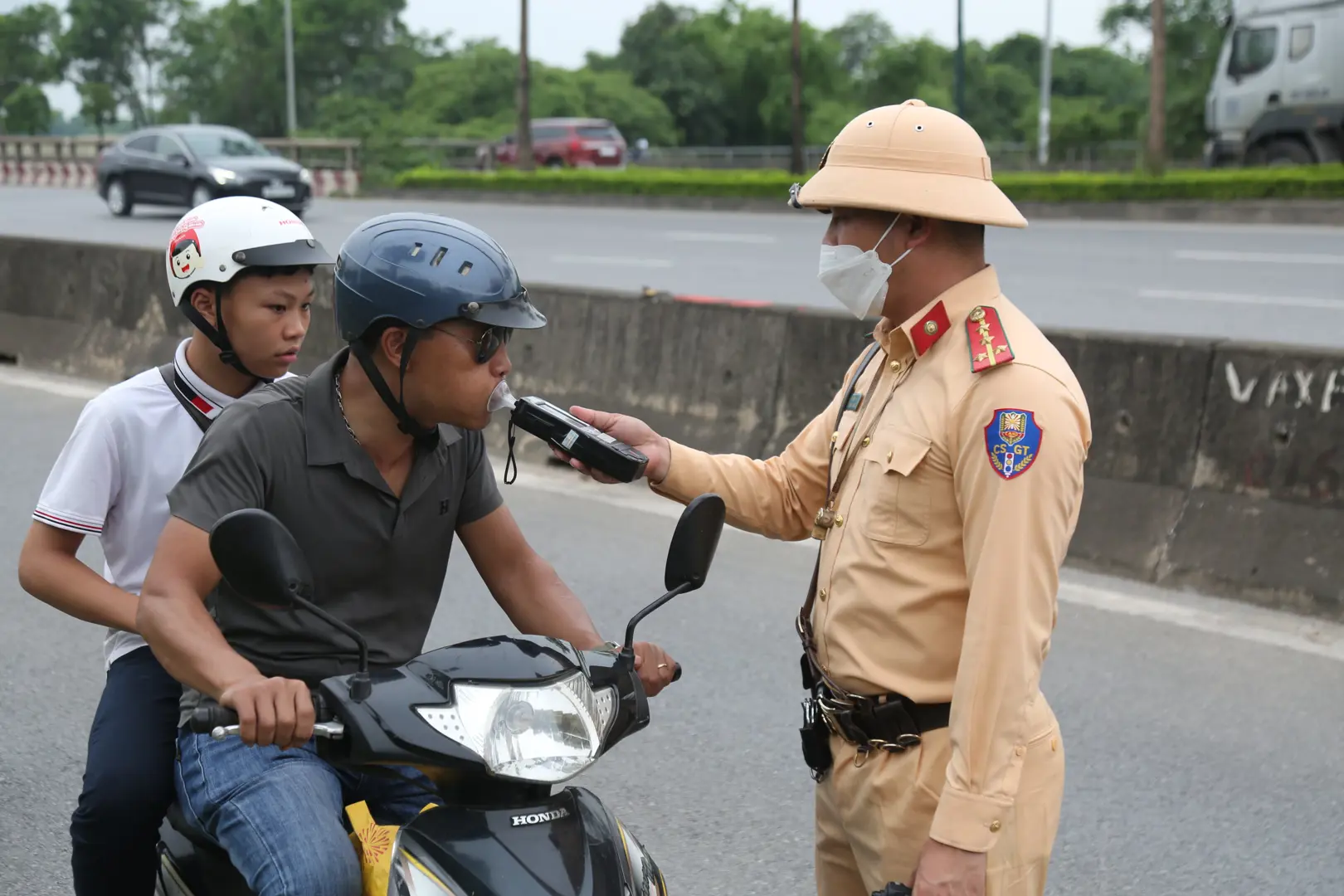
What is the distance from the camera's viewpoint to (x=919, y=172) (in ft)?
8.18

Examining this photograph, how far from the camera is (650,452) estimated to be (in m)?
3.02

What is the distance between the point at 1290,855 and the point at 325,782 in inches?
112

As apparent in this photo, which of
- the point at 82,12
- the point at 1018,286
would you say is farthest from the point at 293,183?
the point at 82,12

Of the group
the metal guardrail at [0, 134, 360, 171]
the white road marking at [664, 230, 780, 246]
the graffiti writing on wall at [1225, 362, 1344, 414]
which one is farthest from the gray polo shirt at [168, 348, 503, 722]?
the metal guardrail at [0, 134, 360, 171]

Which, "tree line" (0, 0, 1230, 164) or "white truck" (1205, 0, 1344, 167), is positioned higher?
"tree line" (0, 0, 1230, 164)

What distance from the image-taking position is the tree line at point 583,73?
66312 mm

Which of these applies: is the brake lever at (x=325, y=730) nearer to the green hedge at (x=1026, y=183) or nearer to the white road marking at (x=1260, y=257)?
the white road marking at (x=1260, y=257)

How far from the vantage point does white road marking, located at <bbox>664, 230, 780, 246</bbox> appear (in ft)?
67.9

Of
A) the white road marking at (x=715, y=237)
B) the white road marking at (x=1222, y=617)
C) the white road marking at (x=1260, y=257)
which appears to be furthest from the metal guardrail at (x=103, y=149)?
Answer: the white road marking at (x=1222, y=617)

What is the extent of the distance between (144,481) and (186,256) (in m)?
0.62

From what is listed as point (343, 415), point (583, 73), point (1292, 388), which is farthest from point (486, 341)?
point (583, 73)

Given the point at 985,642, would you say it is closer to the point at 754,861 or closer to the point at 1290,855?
the point at 754,861

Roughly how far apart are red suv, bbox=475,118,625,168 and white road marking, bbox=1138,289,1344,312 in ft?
102

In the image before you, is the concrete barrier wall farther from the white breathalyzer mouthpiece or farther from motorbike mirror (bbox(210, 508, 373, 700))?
motorbike mirror (bbox(210, 508, 373, 700))
